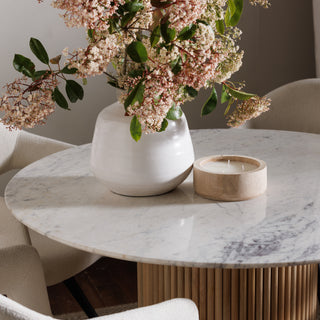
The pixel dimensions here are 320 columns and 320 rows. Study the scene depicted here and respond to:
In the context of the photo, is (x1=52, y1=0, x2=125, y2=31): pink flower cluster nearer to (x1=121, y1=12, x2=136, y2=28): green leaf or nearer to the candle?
(x1=121, y1=12, x2=136, y2=28): green leaf

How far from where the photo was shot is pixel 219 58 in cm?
100

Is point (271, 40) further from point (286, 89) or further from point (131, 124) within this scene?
point (131, 124)

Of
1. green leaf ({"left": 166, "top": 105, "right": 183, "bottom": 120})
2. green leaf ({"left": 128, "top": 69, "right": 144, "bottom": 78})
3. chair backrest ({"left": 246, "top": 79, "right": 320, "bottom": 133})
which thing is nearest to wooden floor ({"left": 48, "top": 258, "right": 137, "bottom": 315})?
chair backrest ({"left": 246, "top": 79, "right": 320, "bottom": 133})

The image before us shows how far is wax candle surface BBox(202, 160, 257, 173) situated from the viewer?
1235 mm

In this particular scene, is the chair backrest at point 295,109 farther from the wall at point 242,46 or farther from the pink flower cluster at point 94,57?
the pink flower cluster at point 94,57

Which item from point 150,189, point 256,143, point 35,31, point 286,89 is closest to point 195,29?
point 150,189

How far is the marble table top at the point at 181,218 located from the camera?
3.15 ft

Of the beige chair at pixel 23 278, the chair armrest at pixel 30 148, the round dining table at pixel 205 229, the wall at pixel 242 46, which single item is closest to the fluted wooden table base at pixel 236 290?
the round dining table at pixel 205 229

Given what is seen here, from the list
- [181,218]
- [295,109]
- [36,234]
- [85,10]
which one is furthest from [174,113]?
[295,109]

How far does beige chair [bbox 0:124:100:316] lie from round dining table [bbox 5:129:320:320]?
0.22 m

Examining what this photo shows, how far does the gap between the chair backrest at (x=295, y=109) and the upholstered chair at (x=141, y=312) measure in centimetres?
147

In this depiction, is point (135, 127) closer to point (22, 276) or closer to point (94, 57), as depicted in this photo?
point (94, 57)

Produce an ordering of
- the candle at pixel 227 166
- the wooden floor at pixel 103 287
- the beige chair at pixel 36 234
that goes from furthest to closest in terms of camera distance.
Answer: the wooden floor at pixel 103 287 < the beige chair at pixel 36 234 < the candle at pixel 227 166

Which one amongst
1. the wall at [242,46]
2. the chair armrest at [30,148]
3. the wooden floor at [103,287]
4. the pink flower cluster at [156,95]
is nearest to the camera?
the pink flower cluster at [156,95]
